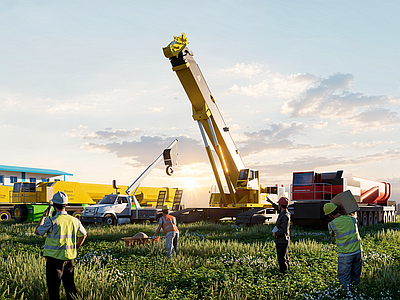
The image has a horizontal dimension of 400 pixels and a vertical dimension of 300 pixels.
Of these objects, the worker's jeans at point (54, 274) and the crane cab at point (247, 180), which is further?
the crane cab at point (247, 180)

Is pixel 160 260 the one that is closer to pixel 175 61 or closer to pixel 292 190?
pixel 175 61

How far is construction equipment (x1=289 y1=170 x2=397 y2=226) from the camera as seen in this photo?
63.8 feet

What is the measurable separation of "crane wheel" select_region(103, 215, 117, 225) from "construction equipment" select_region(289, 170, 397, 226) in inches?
440

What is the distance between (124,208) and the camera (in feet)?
78.3

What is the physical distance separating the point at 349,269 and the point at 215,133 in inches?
572

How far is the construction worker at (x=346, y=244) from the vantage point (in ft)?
23.4

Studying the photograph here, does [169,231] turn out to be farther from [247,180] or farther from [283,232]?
[247,180]

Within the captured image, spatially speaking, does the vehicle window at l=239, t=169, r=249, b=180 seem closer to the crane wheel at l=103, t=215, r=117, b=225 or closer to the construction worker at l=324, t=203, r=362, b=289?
the crane wheel at l=103, t=215, r=117, b=225

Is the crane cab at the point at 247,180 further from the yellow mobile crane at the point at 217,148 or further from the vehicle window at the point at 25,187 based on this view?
the vehicle window at the point at 25,187

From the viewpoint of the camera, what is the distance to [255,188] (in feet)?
72.9

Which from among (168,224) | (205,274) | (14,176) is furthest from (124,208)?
(14,176)

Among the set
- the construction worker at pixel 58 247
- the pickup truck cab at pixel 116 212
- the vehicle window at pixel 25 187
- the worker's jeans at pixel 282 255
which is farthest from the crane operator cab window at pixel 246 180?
the vehicle window at pixel 25 187

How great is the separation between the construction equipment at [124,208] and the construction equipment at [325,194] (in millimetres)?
7676

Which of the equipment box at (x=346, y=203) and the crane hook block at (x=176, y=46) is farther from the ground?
the crane hook block at (x=176, y=46)
